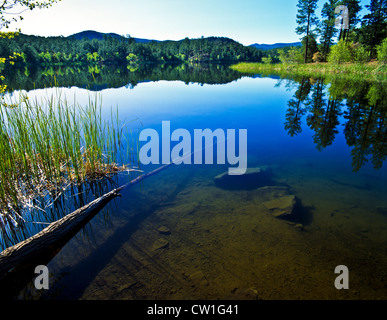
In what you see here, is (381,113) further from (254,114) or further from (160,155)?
(160,155)

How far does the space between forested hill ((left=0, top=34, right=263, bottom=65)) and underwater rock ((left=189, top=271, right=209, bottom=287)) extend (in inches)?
3134

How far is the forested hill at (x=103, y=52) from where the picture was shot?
74.0m

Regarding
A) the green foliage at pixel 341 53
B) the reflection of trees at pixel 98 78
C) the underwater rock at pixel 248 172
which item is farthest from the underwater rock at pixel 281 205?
the green foliage at pixel 341 53

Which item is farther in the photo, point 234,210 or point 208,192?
point 208,192

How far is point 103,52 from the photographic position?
9538cm

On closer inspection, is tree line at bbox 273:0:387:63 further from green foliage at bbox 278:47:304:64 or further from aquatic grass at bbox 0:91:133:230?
aquatic grass at bbox 0:91:133:230

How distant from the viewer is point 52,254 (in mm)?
3064

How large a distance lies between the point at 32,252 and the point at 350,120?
43.6 ft

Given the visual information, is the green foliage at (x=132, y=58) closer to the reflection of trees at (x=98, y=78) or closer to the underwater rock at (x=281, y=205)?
the reflection of trees at (x=98, y=78)

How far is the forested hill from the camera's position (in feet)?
243

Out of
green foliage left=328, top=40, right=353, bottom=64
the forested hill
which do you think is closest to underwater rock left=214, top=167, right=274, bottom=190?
green foliage left=328, top=40, right=353, bottom=64

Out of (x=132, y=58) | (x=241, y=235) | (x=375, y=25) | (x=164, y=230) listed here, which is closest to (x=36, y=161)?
(x=164, y=230)
